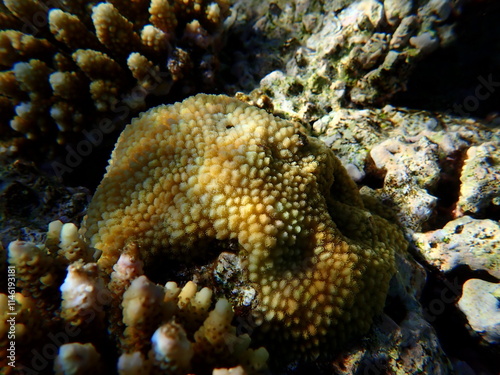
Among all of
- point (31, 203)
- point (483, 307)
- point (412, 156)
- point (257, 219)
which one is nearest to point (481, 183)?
point (412, 156)

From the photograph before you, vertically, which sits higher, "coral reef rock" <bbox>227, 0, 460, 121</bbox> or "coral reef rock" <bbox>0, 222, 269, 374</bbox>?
"coral reef rock" <bbox>227, 0, 460, 121</bbox>

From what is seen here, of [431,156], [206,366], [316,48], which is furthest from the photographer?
[316,48]

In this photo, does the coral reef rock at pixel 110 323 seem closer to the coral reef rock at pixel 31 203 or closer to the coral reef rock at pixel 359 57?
the coral reef rock at pixel 31 203

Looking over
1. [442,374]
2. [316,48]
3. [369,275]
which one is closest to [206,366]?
[369,275]

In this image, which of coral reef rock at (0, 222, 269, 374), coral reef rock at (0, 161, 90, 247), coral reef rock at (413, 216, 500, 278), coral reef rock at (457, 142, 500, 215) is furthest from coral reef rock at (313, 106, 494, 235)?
coral reef rock at (0, 161, 90, 247)

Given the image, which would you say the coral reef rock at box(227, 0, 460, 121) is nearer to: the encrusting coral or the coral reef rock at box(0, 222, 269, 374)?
the encrusting coral

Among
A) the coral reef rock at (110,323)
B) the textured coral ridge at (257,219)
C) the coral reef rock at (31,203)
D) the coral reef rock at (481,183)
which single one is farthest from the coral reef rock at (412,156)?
the coral reef rock at (31,203)

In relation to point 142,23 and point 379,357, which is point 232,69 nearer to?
point 142,23
